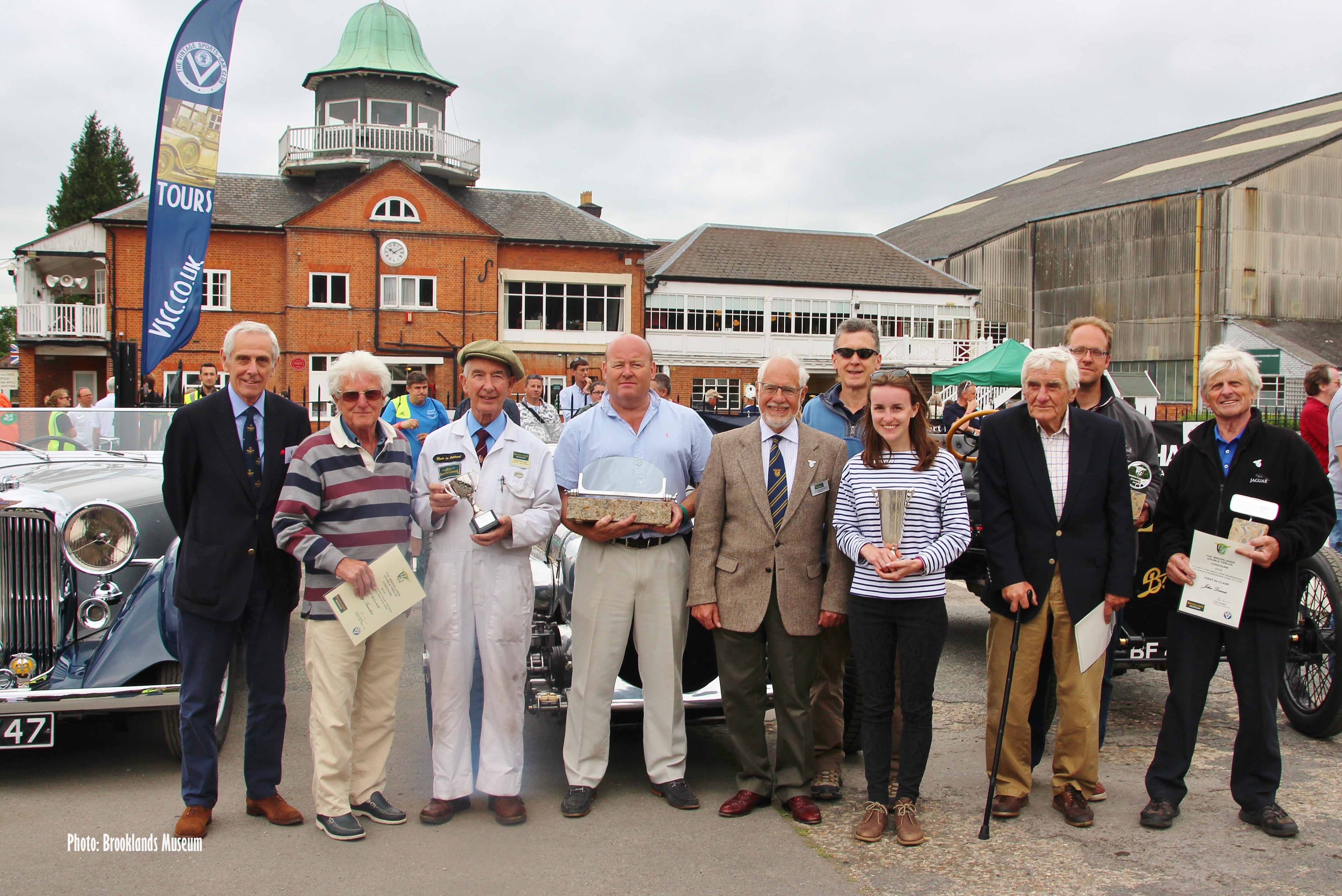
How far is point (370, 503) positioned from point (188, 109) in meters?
7.73

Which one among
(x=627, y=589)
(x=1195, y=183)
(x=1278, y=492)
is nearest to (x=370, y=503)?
(x=627, y=589)

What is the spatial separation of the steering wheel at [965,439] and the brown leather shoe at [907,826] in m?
2.32

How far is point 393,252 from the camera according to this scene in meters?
34.7

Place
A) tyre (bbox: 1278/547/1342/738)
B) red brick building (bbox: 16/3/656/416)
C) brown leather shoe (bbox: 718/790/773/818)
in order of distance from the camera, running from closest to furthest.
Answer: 1. brown leather shoe (bbox: 718/790/773/818)
2. tyre (bbox: 1278/547/1342/738)
3. red brick building (bbox: 16/3/656/416)

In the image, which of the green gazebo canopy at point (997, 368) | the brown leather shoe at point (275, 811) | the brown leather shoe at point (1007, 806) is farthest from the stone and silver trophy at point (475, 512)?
the green gazebo canopy at point (997, 368)

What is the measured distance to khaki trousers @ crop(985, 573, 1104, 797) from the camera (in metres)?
4.44

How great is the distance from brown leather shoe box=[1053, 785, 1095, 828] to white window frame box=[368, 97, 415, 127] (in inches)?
1459

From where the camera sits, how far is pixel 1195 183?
4275cm

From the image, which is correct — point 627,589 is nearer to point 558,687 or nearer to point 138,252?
point 558,687

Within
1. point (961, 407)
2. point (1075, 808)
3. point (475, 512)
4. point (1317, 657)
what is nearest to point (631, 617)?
point (475, 512)

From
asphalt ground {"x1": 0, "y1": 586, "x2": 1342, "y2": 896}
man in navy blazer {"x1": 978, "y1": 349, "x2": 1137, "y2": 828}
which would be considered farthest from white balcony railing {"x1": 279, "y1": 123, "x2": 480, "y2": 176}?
man in navy blazer {"x1": 978, "y1": 349, "x2": 1137, "y2": 828}

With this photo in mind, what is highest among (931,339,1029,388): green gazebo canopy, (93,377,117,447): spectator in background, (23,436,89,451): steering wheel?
(931,339,1029,388): green gazebo canopy

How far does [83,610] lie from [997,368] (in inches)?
803

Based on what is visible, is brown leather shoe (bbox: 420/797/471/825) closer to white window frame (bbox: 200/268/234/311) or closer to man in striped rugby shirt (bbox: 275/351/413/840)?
man in striped rugby shirt (bbox: 275/351/413/840)
